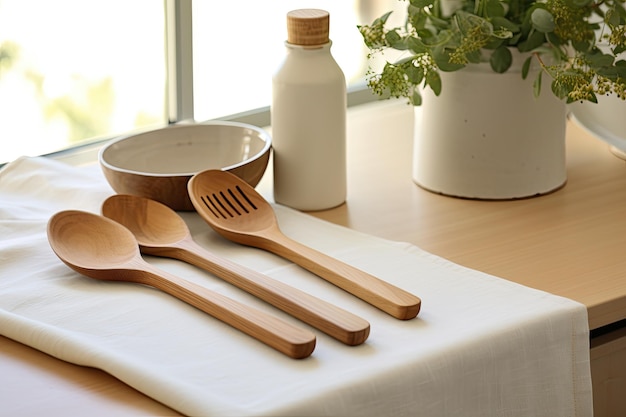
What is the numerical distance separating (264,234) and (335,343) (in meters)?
0.23

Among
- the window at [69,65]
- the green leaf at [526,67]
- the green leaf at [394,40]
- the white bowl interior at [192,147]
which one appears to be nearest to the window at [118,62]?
the window at [69,65]

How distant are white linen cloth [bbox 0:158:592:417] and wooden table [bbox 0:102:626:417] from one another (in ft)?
0.08

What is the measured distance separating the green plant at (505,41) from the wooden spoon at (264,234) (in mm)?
177

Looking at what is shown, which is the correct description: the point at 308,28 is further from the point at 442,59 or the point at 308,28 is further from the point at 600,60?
the point at 600,60

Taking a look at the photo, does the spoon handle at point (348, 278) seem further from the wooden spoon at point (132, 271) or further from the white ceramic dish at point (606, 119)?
the white ceramic dish at point (606, 119)

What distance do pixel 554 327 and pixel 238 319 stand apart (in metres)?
0.26

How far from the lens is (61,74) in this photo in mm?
1510

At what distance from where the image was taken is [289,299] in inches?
32.8

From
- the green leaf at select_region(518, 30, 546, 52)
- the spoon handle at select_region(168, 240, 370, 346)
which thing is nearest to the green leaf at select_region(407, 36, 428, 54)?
the green leaf at select_region(518, 30, 546, 52)

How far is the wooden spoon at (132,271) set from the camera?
0.78 meters

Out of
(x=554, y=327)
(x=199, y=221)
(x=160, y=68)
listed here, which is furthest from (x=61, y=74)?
(x=554, y=327)

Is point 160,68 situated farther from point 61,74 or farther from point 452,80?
point 452,80

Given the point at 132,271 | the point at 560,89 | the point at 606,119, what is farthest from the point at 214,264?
the point at 606,119

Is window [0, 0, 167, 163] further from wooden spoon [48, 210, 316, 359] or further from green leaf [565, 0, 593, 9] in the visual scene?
green leaf [565, 0, 593, 9]
